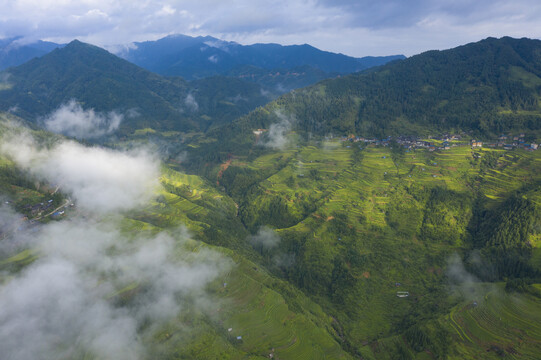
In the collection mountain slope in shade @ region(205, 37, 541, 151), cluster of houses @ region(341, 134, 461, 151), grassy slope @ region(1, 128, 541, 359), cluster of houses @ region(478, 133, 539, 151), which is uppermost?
mountain slope in shade @ region(205, 37, 541, 151)

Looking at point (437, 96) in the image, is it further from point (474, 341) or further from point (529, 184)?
point (474, 341)

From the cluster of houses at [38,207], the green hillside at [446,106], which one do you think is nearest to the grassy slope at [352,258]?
the cluster of houses at [38,207]

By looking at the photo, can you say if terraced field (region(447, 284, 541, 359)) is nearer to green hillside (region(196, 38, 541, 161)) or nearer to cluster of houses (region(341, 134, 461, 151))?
cluster of houses (region(341, 134, 461, 151))

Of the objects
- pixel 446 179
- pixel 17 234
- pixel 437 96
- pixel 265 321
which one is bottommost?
pixel 265 321

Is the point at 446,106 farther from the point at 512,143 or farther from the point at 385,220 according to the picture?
the point at 385,220

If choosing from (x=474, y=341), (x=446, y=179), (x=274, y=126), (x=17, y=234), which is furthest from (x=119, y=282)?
(x=274, y=126)

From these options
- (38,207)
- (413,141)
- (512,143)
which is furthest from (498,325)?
(38,207)

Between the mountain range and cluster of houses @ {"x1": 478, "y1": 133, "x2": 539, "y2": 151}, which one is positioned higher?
cluster of houses @ {"x1": 478, "y1": 133, "x2": 539, "y2": 151}

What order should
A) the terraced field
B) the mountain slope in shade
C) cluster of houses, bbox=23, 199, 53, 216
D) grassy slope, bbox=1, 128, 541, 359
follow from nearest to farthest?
1. the terraced field
2. grassy slope, bbox=1, 128, 541, 359
3. cluster of houses, bbox=23, 199, 53, 216
4. the mountain slope in shade

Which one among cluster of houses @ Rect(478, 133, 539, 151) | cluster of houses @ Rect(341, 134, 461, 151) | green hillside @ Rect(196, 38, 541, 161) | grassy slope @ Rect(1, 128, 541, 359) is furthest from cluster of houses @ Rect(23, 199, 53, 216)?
cluster of houses @ Rect(478, 133, 539, 151)

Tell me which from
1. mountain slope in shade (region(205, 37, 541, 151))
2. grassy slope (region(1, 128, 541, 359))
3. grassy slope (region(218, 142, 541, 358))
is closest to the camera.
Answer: grassy slope (region(1, 128, 541, 359))

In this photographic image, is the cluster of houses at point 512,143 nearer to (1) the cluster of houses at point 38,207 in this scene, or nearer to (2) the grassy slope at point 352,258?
(2) the grassy slope at point 352,258
